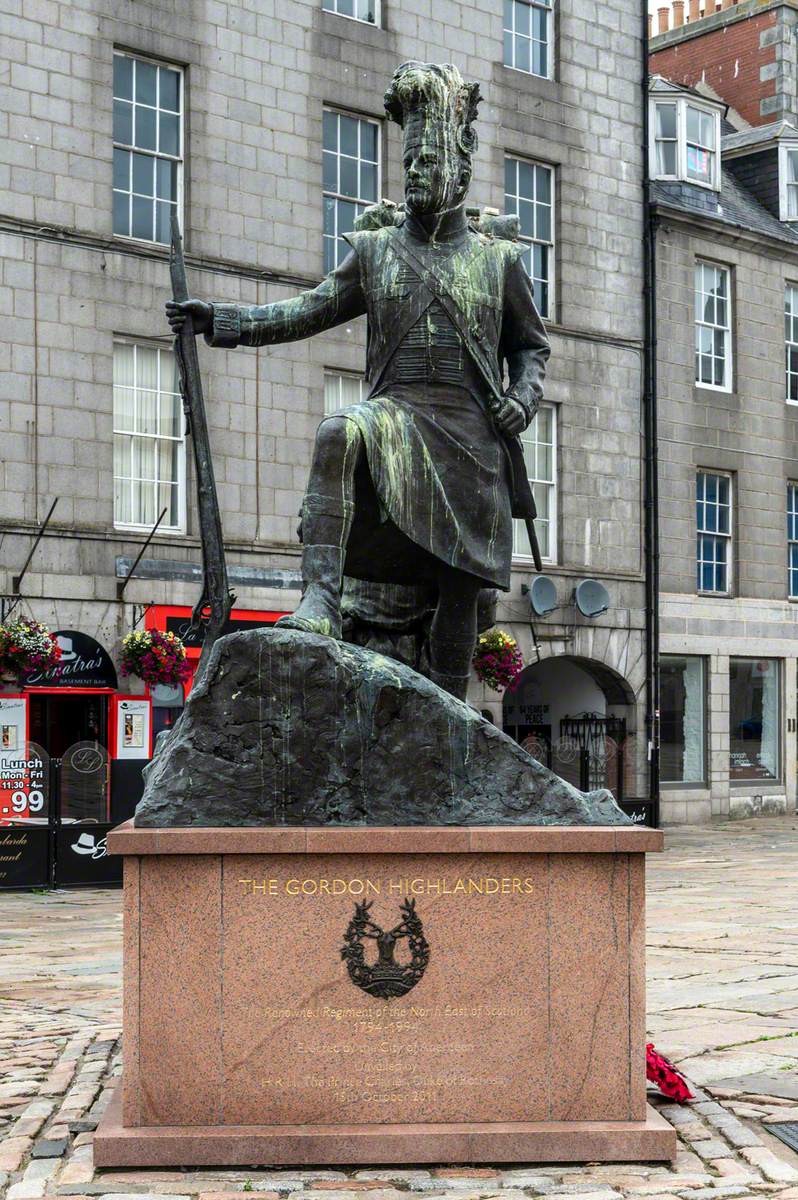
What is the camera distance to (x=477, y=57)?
86.0ft

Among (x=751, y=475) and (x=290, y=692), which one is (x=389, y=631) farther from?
(x=751, y=475)

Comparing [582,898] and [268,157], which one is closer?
[582,898]

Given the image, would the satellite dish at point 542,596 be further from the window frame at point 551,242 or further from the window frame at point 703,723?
the window frame at point 551,242

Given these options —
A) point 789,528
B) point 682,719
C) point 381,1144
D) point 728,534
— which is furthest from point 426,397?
point 789,528

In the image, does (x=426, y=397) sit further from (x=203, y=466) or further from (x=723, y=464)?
(x=723, y=464)

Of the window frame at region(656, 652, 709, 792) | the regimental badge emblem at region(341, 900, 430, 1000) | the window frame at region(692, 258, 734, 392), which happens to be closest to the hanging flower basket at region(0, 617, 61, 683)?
the window frame at region(656, 652, 709, 792)

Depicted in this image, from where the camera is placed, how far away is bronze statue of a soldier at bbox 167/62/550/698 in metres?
7.31

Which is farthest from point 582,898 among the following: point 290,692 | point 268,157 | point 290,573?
point 268,157

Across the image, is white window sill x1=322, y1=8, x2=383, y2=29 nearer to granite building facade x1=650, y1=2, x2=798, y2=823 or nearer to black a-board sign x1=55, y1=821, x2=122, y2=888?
granite building facade x1=650, y1=2, x2=798, y2=823

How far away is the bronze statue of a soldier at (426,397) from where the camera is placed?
731cm

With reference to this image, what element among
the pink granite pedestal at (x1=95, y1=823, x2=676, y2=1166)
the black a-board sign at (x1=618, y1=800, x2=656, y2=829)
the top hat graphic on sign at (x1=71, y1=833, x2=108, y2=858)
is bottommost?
the black a-board sign at (x1=618, y1=800, x2=656, y2=829)

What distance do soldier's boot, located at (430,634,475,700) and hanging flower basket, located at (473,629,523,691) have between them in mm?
16119

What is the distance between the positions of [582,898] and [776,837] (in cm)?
2032

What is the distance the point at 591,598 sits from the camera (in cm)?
2678
